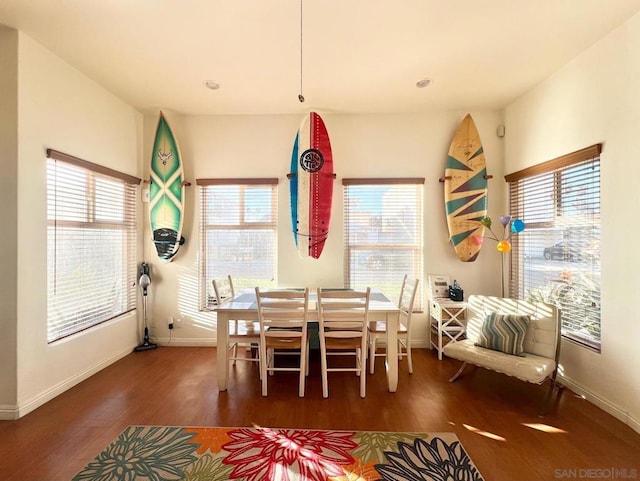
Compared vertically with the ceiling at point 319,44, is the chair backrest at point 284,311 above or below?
below

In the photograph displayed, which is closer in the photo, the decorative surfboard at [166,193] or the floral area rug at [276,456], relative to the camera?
the floral area rug at [276,456]

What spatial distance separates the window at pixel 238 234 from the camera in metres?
3.71

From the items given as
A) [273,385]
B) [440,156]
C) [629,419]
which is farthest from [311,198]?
[629,419]

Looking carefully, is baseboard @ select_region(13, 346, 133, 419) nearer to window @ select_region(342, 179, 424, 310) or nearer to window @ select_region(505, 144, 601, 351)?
window @ select_region(342, 179, 424, 310)

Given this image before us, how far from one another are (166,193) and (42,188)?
128 cm

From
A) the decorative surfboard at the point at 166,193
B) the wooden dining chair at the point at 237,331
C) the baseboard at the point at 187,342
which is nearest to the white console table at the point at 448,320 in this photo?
the wooden dining chair at the point at 237,331

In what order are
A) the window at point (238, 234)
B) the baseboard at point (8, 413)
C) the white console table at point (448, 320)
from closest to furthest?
the baseboard at point (8, 413)
the white console table at point (448, 320)
the window at point (238, 234)

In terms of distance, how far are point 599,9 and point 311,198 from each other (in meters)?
2.79

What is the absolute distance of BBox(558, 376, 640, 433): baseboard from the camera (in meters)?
2.07

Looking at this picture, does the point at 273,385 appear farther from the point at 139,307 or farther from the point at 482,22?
the point at 482,22

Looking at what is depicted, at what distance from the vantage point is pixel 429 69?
107 inches

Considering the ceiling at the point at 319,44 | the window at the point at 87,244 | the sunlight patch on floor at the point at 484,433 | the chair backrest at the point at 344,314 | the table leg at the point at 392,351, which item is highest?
the ceiling at the point at 319,44

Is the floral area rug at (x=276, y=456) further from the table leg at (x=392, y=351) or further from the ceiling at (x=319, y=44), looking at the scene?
the ceiling at (x=319, y=44)

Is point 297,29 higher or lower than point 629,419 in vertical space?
higher
